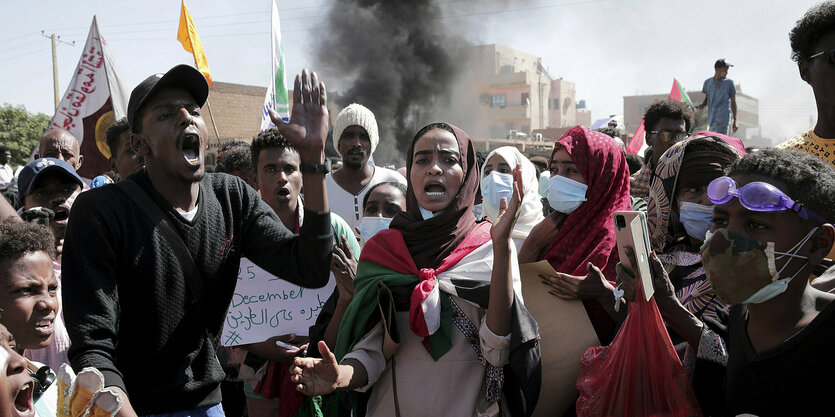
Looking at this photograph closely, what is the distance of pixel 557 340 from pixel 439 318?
66cm

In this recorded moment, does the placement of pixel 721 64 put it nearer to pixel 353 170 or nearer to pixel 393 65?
pixel 353 170

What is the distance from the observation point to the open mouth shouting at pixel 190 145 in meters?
2.44

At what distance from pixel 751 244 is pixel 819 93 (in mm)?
1724

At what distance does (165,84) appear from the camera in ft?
8.11

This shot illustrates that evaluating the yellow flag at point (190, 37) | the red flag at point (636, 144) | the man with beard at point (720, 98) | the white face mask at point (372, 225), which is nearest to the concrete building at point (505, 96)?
the red flag at point (636, 144)

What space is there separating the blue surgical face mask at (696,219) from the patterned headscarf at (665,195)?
17cm

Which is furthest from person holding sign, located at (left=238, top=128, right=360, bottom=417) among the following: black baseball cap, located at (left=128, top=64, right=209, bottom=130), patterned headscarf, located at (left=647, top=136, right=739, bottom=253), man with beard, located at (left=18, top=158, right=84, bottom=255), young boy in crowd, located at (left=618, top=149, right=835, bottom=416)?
young boy in crowd, located at (left=618, top=149, right=835, bottom=416)

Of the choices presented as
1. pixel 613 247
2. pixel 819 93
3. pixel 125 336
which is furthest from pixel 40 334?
pixel 819 93

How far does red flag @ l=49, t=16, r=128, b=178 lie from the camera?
780 centimetres

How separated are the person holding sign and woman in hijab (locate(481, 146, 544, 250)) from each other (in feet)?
4.10

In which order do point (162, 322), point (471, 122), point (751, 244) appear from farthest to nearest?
point (471, 122) → point (162, 322) → point (751, 244)

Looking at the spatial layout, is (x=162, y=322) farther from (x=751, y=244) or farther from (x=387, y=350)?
(x=751, y=244)

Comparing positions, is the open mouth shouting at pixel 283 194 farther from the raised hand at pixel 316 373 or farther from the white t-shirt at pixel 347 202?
the raised hand at pixel 316 373

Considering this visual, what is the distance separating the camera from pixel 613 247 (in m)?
3.36
